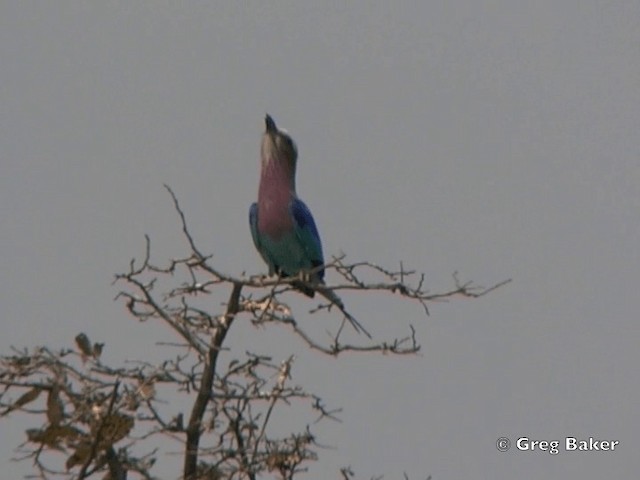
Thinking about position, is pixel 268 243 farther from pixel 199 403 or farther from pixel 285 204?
pixel 199 403

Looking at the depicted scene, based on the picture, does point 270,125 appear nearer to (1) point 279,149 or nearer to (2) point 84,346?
(1) point 279,149

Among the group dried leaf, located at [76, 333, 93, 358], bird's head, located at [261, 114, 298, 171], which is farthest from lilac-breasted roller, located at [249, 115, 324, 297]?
dried leaf, located at [76, 333, 93, 358]

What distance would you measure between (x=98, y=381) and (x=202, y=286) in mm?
554

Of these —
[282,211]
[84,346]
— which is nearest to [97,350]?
[84,346]

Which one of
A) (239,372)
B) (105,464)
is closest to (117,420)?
(105,464)

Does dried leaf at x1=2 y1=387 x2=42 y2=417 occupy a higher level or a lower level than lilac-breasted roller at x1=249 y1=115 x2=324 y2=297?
lower

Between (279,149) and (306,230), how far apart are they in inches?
19.0

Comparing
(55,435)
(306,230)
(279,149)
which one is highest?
(279,149)

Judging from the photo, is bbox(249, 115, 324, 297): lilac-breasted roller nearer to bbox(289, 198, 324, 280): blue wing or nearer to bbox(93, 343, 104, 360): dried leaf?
bbox(289, 198, 324, 280): blue wing

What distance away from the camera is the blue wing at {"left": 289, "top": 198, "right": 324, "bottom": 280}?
8789 mm

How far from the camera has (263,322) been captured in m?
5.39

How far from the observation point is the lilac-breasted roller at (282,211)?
8797 mm

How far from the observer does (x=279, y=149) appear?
8.85 meters

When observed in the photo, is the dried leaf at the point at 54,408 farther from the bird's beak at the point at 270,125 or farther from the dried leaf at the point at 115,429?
the bird's beak at the point at 270,125
